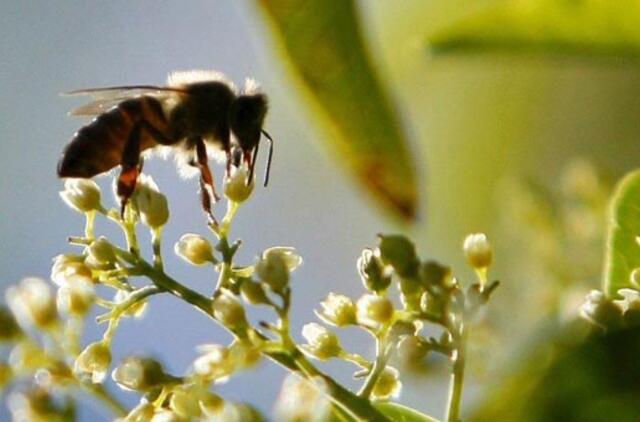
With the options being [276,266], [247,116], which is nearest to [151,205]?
[276,266]

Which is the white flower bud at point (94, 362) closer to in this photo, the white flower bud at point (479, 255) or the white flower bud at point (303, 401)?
the white flower bud at point (303, 401)

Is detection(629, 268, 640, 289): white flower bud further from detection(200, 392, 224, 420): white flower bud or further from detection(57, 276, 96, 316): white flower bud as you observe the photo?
detection(57, 276, 96, 316): white flower bud

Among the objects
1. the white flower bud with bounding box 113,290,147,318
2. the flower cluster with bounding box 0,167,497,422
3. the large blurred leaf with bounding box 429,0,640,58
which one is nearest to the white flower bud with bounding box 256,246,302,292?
the flower cluster with bounding box 0,167,497,422

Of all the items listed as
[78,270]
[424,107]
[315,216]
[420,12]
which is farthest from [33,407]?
[315,216]

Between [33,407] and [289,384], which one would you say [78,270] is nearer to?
[33,407]

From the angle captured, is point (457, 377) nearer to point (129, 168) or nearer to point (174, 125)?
point (129, 168)

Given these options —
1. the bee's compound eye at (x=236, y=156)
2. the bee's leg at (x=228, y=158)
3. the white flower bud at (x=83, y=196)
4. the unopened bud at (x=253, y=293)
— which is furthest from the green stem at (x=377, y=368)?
the bee's compound eye at (x=236, y=156)
